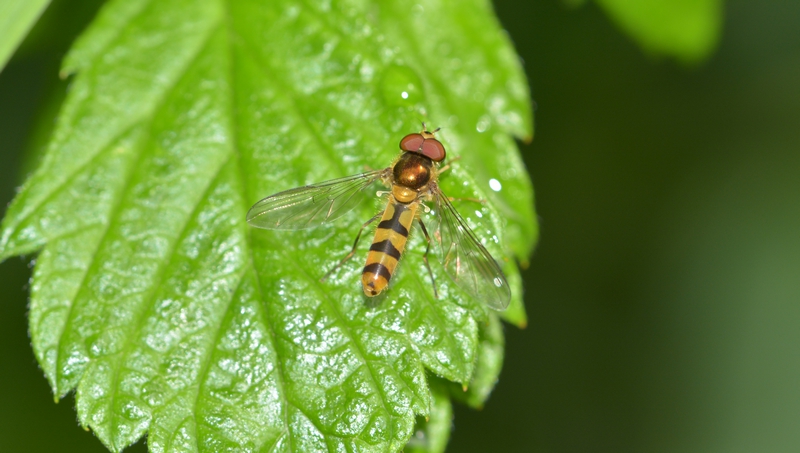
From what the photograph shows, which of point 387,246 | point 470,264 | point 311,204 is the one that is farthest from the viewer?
point 311,204

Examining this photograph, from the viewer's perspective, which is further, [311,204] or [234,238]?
[311,204]

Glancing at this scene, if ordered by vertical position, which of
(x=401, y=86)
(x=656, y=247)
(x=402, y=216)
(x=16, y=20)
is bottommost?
(x=656, y=247)

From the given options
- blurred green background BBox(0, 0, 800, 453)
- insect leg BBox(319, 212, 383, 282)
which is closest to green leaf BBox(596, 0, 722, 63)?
blurred green background BBox(0, 0, 800, 453)

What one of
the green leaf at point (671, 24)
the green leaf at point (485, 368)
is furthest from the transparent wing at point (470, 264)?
the green leaf at point (671, 24)

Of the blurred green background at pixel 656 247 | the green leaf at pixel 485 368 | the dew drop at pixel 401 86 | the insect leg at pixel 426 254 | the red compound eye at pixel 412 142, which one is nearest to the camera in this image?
the insect leg at pixel 426 254

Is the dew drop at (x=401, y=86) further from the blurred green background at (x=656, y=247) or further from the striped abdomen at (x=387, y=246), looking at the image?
the blurred green background at (x=656, y=247)

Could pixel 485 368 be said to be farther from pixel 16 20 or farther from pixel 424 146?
pixel 16 20

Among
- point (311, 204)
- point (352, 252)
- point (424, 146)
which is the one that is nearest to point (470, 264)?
point (352, 252)
